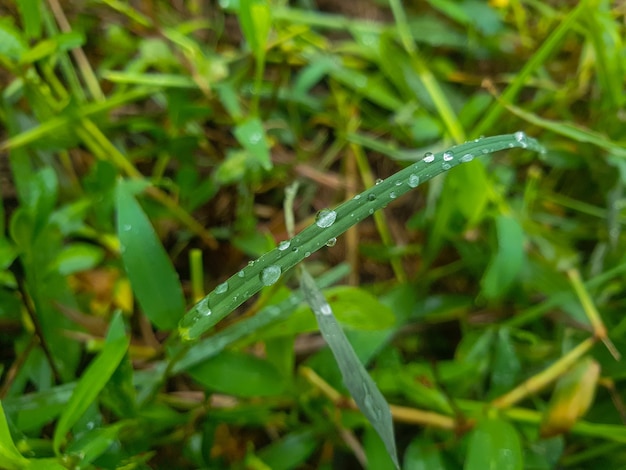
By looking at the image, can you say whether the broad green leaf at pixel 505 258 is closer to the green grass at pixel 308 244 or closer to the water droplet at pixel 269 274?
the green grass at pixel 308 244

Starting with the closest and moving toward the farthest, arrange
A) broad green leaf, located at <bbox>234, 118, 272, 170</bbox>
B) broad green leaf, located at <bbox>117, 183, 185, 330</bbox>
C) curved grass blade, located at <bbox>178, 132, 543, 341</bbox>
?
curved grass blade, located at <bbox>178, 132, 543, 341</bbox> → broad green leaf, located at <bbox>117, 183, 185, 330</bbox> → broad green leaf, located at <bbox>234, 118, 272, 170</bbox>

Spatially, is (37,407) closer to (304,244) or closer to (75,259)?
(75,259)

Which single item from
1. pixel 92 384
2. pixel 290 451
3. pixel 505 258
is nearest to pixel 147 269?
pixel 92 384

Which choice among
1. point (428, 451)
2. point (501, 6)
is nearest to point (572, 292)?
point (428, 451)

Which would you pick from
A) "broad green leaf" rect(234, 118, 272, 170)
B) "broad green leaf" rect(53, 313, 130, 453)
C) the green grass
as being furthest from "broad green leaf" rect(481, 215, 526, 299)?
"broad green leaf" rect(53, 313, 130, 453)

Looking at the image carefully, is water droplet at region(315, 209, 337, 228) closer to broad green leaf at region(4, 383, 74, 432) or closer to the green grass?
the green grass

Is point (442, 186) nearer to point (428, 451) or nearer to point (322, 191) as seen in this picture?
point (322, 191)
